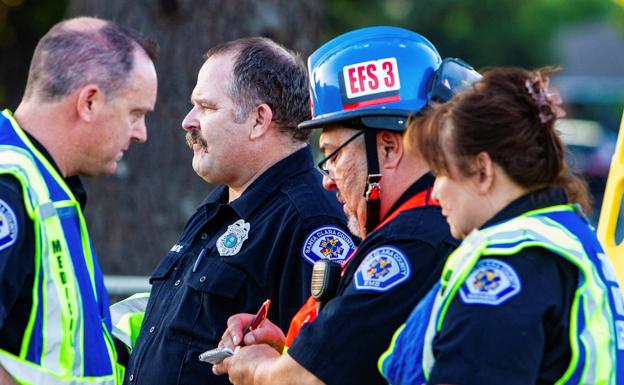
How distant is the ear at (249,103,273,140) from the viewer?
14.0 ft

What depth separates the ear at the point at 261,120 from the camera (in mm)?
4273

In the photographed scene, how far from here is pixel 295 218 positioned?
4043 millimetres

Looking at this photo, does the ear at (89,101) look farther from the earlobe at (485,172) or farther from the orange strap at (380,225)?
the earlobe at (485,172)

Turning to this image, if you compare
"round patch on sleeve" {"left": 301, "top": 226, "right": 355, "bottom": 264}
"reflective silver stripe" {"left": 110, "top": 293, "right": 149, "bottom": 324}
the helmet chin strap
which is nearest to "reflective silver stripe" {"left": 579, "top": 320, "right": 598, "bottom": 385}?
the helmet chin strap

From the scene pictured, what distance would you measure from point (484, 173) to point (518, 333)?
1.38ft

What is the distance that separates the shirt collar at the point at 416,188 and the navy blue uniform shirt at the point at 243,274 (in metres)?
0.57

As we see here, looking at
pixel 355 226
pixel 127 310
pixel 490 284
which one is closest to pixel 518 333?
pixel 490 284

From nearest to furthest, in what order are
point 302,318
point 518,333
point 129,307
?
point 518,333, point 302,318, point 129,307

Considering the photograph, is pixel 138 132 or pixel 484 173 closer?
pixel 484 173

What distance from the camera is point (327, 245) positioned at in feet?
13.0

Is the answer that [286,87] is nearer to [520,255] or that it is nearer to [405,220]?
[405,220]

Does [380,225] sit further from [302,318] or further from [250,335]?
[250,335]

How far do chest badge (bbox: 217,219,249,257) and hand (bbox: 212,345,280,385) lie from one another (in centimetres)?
64

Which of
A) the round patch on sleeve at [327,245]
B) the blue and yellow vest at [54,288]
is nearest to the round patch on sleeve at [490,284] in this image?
the round patch on sleeve at [327,245]
